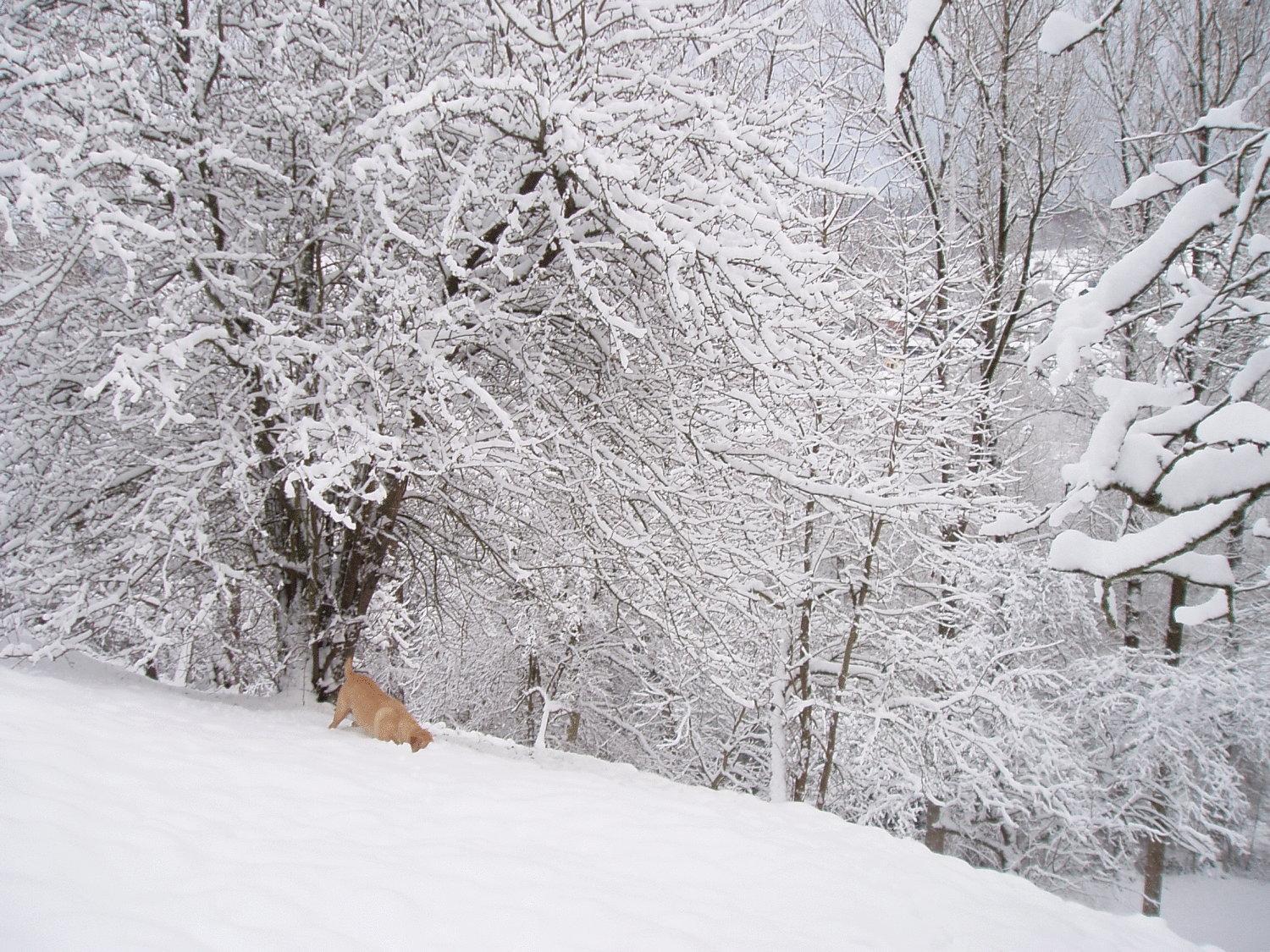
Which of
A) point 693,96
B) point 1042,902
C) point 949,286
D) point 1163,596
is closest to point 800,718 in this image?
point 1042,902

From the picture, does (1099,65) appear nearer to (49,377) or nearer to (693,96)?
(693,96)

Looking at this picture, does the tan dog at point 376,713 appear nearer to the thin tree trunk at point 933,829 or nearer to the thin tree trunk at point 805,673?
the thin tree trunk at point 805,673

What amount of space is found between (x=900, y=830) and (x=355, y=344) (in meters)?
9.48

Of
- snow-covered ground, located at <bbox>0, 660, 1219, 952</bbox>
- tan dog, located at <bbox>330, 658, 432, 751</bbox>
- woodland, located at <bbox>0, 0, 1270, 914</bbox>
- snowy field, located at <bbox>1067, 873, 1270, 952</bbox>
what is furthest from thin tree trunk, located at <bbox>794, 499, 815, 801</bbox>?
snowy field, located at <bbox>1067, 873, 1270, 952</bbox>

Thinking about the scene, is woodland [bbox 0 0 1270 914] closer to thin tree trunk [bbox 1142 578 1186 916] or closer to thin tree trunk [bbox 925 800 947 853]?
thin tree trunk [bbox 925 800 947 853]

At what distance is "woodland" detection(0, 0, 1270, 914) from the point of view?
3520mm

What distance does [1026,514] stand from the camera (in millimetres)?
8922

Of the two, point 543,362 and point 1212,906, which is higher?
point 543,362

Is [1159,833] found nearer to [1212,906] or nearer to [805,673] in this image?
[805,673]

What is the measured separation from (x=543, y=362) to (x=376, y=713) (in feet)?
8.51

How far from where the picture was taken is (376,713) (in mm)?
4883

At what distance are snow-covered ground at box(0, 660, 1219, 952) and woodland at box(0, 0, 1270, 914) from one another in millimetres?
1287

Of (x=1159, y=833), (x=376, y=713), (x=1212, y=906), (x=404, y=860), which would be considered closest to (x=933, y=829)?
(x=1159, y=833)

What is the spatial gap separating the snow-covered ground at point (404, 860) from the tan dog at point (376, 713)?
0.19 meters
